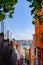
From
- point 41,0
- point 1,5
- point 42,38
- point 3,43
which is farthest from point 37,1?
point 3,43

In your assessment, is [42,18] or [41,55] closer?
[42,18]

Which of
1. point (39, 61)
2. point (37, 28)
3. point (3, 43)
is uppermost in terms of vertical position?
point (37, 28)

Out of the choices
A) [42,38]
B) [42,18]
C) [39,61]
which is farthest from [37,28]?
[42,18]

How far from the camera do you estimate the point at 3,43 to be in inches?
1561

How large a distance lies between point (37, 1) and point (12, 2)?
0.49 metres

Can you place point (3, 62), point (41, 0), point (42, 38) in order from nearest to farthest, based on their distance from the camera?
point (41, 0)
point (42, 38)
point (3, 62)

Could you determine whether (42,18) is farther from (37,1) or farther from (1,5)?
(1,5)

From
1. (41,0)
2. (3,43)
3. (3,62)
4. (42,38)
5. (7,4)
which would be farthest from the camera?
(3,43)

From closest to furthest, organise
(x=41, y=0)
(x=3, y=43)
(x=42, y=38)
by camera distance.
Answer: (x=41, y=0) → (x=42, y=38) → (x=3, y=43)

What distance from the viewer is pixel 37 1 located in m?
4.02

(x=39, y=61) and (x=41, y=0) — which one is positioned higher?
(x=41, y=0)

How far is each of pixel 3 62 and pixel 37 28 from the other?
7.98 metres

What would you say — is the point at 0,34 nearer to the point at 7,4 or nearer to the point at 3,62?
the point at 3,62

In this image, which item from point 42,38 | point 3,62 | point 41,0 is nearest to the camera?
point 41,0
